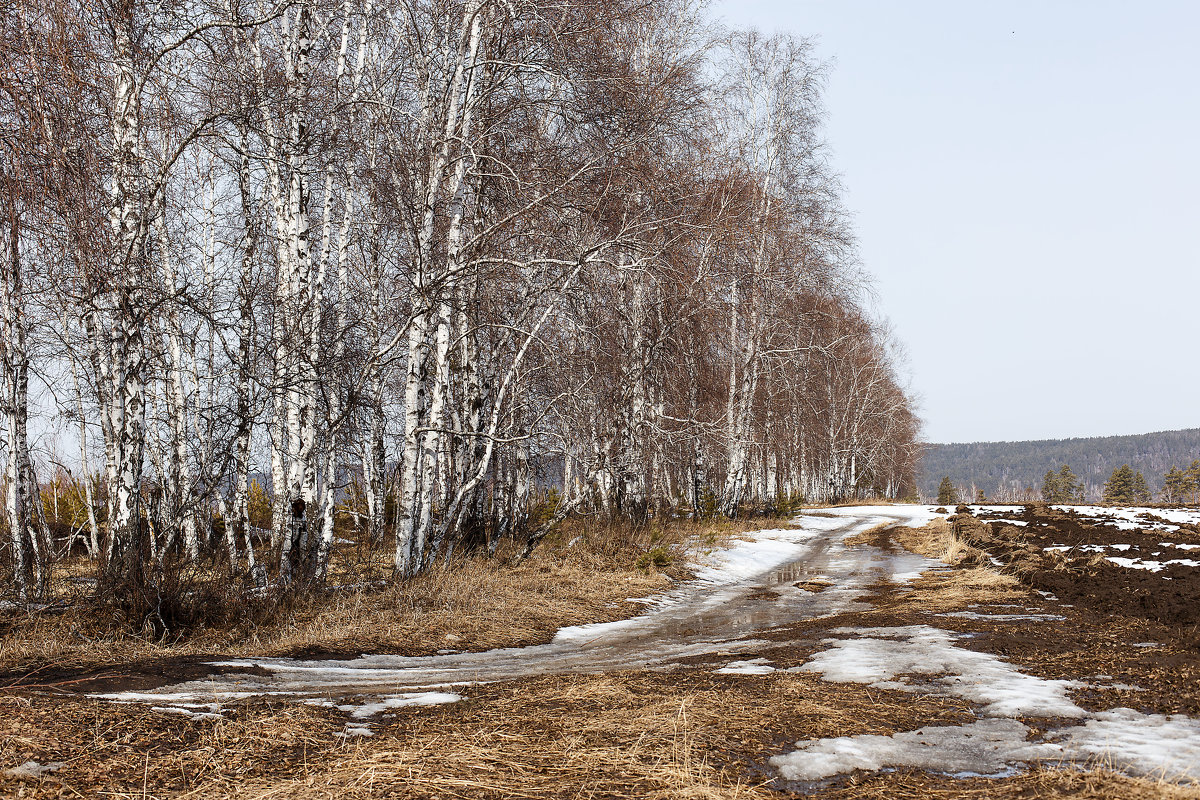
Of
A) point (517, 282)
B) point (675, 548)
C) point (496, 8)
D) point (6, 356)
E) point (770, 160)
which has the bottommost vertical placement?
point (675, 548)

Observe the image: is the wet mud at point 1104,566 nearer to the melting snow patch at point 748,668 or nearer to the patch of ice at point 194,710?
the melting snow patch at point 748,668

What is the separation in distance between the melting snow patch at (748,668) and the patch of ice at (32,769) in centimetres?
404

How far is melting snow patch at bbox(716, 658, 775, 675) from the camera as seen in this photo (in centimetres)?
548

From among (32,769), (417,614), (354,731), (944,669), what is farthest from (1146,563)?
(32,769)

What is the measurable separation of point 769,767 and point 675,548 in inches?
431

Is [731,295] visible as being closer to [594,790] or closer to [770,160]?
[770,160]

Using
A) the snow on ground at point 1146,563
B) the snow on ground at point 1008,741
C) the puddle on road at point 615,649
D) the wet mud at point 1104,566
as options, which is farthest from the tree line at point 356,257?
the snow on ground at point 1146,563

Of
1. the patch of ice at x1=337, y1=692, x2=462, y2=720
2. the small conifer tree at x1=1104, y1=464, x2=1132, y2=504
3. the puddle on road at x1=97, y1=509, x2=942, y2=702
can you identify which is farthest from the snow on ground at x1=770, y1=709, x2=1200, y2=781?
the small conifer tree at x1=1104, y1=464, x2=1132, y2=504

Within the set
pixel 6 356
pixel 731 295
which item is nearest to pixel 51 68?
pixel 6 356

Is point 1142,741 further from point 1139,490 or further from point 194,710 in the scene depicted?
point 1139,490

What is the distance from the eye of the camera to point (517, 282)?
1244 centimetres

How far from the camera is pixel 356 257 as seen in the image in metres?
17.4

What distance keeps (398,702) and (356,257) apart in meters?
14.5

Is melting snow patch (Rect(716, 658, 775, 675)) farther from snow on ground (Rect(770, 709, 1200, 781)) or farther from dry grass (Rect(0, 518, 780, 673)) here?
dry grass (Rect(0, 518, 780, 673))
